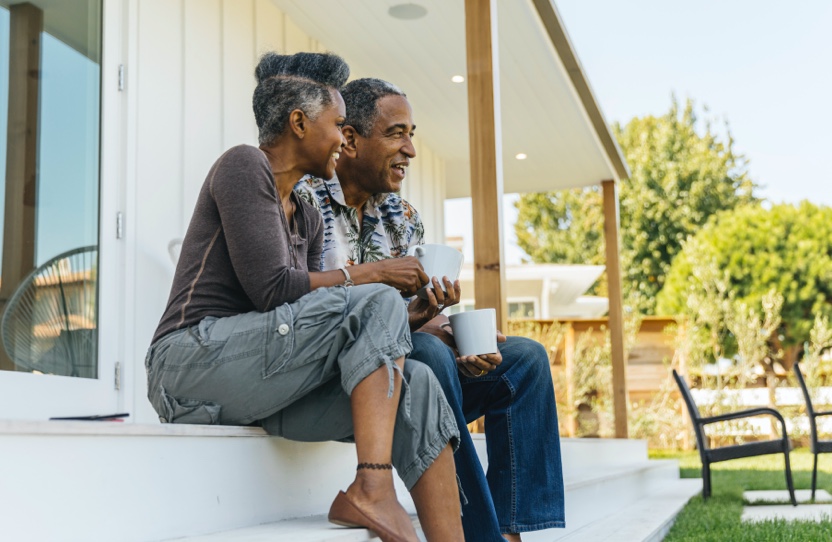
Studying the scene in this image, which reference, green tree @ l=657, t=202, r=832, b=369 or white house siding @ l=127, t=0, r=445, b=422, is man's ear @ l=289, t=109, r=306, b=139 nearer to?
white house siding @ l=127, t=0, r=445, b=422

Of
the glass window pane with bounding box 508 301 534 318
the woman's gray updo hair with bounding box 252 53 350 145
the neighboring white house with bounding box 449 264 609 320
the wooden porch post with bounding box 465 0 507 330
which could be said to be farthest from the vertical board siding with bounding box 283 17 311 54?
the glass window pane with bounding box 508 301 534 318

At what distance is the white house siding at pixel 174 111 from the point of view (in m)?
3.35

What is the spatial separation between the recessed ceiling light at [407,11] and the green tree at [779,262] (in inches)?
392

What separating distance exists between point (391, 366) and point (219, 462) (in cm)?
33

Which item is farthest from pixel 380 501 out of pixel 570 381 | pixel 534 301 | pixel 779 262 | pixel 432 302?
pixel 779 262

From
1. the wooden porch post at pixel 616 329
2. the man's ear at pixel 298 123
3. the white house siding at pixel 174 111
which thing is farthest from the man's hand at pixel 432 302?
the wooden porch post at pixel 616 329

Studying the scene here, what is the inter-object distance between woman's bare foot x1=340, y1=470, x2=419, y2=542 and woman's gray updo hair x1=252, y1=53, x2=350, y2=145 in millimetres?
720

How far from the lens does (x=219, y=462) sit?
1583mm

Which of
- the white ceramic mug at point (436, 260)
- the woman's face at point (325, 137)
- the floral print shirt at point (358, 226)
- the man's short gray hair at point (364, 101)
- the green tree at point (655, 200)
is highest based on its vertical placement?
the green tree at point (655, 200)

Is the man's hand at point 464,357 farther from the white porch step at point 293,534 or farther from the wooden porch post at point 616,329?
the wooden porch post at point 616,329

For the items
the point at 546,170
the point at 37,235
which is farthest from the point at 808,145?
the point at 37,235

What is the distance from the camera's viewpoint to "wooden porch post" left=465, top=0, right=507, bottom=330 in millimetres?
3354

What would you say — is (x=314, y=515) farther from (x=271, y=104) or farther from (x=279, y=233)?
Answer: (x=271, y=104)

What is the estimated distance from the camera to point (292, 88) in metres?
1.86
